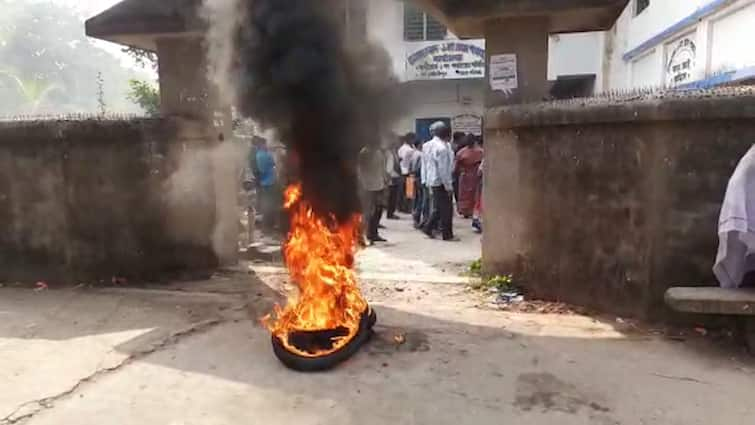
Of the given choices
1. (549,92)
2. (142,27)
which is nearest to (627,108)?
(549,92)

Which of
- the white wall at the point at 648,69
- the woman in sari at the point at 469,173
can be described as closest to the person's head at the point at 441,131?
the woman in sari at the point at 469,173

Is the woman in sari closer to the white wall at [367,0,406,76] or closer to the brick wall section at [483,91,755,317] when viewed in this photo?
the brick wall section at [483,91,755,317]

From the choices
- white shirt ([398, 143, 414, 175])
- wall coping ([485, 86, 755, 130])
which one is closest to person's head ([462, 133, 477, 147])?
white shirt ([398, 143, 414, 175])

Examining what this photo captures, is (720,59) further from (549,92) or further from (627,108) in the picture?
(627,108)

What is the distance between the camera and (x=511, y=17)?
5.95m

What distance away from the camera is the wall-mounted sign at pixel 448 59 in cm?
1805

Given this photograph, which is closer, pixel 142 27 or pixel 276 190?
pixel 142 27

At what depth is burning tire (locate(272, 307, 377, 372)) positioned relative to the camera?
399 centimetres

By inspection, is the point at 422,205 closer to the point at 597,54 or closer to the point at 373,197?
the point at 373,197

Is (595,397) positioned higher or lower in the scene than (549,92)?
lower

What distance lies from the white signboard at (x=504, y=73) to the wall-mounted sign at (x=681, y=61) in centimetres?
755

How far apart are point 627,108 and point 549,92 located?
5.18 feet

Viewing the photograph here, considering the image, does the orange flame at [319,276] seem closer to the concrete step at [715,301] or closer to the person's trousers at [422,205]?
the concrete step at [715,301]

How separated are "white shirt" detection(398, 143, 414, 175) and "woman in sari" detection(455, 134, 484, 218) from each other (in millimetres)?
1801
